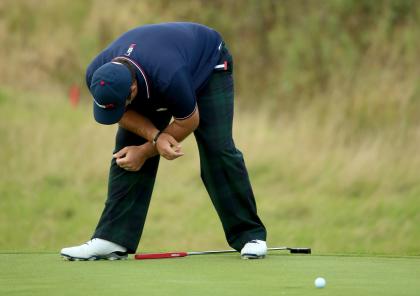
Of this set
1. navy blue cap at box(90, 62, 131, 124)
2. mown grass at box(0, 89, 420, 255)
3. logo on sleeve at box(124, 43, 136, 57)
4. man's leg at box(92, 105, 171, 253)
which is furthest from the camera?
mown grass at box(0, 89, 420, 255)

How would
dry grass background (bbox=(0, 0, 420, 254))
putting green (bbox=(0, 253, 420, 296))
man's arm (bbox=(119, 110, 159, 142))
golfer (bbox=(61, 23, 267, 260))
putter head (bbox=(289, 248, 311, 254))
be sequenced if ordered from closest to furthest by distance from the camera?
putting green (bbox=(0, 253, 420, 296))
golfer (bbox=(61, 23, 267, 260))
man's arm (bbox=(119, 110, 159, 142))
putter head (bbox=(289, 248, 311, 254))
dry grass background (bbox=(0, 0, 420, 254))

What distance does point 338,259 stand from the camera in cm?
661

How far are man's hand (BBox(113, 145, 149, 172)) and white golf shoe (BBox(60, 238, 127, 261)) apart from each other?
47 centimetres

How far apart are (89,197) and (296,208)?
251 centimetres

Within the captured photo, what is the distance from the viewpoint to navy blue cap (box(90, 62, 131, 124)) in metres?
5.82

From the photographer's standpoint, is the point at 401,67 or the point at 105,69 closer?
the point at 105,69

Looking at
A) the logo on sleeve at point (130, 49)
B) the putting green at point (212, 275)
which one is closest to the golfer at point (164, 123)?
the logo on sleeve at point (130, 49)

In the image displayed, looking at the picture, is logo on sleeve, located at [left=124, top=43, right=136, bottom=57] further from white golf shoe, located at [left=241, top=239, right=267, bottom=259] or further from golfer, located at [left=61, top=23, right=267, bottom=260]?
white golf shoe, located at [left=241, top=239, right=267, bottom=259]

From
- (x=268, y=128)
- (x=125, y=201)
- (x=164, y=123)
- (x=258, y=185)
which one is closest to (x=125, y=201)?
(x=125, y=201)

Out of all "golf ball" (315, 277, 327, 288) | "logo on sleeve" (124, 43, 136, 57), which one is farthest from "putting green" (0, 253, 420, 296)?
"logo on sleeve" (124, 43, 136, 57)

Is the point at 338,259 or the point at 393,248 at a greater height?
the point at 393,248

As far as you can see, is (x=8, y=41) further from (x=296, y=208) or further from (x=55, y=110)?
(x=296, y=208)

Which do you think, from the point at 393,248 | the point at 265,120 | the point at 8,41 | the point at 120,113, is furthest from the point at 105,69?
the point at 8,41

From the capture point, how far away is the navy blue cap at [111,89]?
19.1ft
